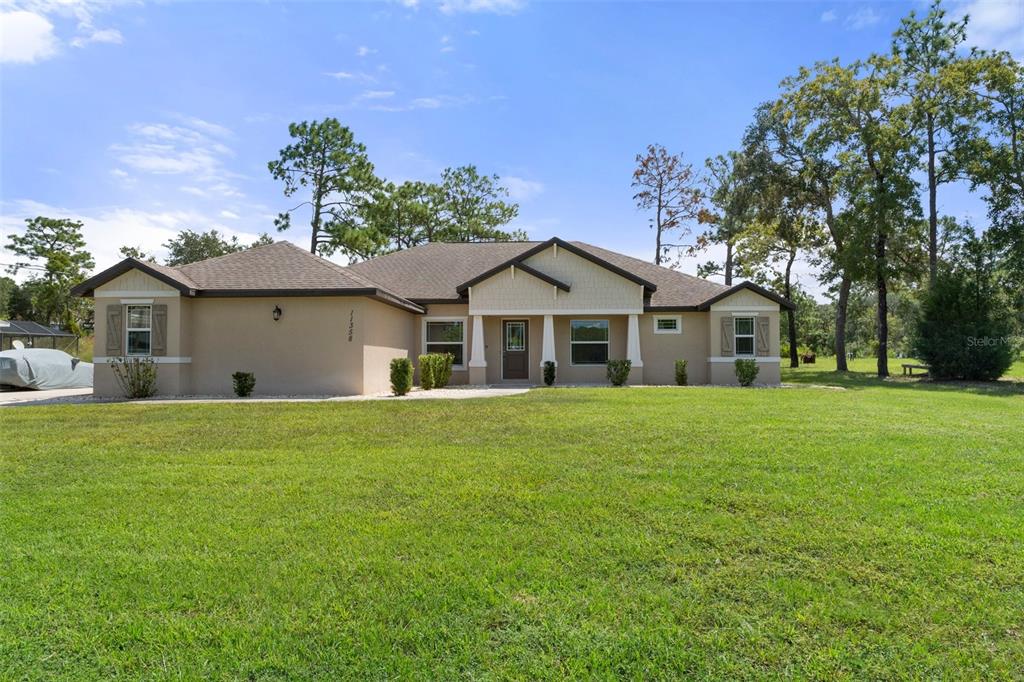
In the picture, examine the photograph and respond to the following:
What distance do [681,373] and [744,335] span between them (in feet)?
8.42

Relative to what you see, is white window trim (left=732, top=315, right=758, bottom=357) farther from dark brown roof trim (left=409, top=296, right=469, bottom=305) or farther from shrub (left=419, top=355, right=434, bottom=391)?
shrub (left=419, top=355, right=434, bottom=391)

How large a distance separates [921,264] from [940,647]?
1174 inches

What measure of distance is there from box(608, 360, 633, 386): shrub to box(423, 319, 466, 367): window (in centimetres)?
512

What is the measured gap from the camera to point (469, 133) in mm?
17047

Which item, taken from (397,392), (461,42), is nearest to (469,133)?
(461,42)

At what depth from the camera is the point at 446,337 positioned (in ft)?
63.3

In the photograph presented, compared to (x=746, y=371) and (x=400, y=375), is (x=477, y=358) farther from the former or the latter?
(x=746, y=371)


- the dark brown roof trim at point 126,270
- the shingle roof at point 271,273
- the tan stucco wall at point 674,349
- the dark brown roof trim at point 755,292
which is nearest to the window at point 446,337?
the shingle roof at point 271,273

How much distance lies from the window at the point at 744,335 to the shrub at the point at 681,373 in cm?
198

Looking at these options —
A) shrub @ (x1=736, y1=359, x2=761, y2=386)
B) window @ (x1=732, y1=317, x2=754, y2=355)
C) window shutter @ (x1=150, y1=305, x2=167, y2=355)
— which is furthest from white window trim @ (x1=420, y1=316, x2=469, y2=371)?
window @ (x1=732, y1=317, x2=754, y2=355)

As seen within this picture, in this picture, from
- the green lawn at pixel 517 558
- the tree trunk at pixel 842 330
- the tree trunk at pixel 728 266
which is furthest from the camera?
the tree trunk at pixel 728 266

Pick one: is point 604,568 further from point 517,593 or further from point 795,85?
point 795,85

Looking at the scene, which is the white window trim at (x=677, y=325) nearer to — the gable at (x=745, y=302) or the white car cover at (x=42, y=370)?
the gable at (x=745, y=302)

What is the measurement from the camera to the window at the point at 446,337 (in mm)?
19141
